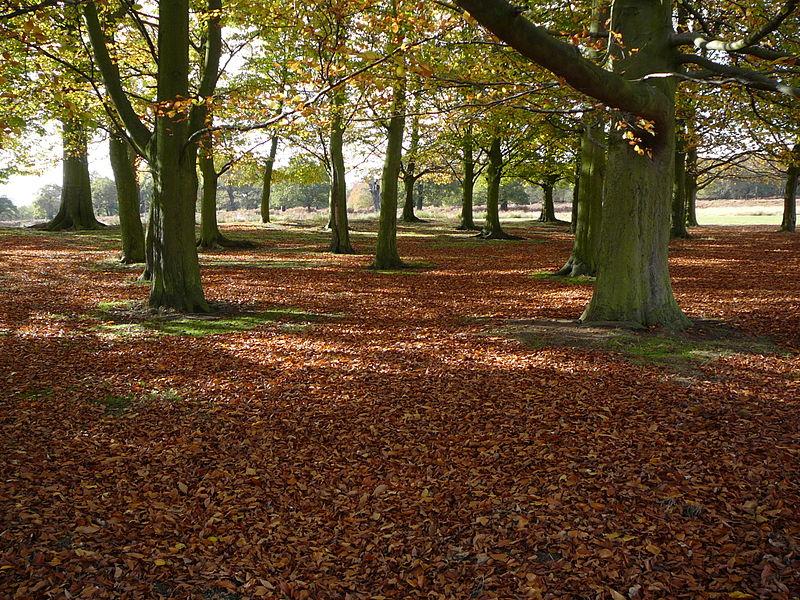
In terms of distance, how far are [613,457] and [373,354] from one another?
149 inches

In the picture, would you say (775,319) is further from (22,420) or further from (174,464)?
(22,420)

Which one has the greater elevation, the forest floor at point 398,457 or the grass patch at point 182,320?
the grass patch at point 182,320

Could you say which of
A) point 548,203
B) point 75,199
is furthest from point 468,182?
point 75,199

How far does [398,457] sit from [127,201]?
44.5 feet

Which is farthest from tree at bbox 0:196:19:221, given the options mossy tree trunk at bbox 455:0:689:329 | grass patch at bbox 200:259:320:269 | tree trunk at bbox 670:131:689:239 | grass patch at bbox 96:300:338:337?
mossy tree trunk at bbox 455:0:689:329

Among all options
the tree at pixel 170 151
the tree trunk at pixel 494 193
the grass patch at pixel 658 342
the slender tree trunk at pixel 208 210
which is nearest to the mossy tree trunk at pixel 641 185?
the grass patch at pixel 658 342

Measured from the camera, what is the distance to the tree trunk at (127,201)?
1560 centimetres

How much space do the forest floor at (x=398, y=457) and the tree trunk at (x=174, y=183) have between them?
2.46ft

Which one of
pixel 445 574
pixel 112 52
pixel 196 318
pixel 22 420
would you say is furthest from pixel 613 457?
pixel 112 52

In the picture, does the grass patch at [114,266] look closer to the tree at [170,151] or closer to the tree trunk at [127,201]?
the tree trunk at [127,201]

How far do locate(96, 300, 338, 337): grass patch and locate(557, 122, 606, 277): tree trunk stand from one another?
7294 mm

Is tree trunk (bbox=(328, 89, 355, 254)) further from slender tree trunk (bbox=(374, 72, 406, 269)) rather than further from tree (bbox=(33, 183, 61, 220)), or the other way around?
tree (bbox=(33, 183, 61, 220))

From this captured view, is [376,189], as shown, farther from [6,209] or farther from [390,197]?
[6,209]

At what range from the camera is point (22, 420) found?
18.1ft
